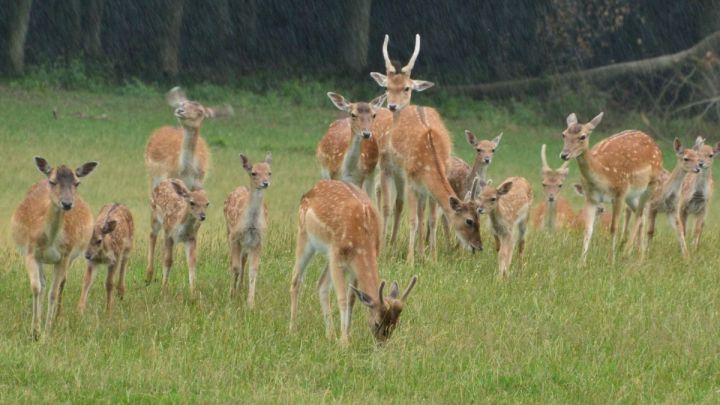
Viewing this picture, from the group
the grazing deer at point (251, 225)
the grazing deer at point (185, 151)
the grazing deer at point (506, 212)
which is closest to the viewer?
the grazing deer at point (251, 225)

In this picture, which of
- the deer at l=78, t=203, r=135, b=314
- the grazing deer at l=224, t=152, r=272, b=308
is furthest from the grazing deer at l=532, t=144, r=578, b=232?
the deer at l=78, t=203, r=135, b=314

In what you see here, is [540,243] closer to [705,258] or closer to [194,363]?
Result: [705,258]

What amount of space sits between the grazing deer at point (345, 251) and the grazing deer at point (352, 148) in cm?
191

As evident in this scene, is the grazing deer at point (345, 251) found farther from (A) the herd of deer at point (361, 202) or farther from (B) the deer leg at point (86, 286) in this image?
(B) the deer leg at point (86, 286)

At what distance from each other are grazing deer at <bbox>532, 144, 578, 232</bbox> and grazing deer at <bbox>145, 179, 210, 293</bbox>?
154 inches

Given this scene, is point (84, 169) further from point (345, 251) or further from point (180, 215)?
point (345, 251)

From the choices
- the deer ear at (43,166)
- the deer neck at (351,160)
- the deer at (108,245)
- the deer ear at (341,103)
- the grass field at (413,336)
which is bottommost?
the grass field at (413,336)

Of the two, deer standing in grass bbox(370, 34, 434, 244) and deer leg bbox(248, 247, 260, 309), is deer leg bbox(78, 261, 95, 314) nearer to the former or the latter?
deer leg bbox(248, 247, 260, 309)

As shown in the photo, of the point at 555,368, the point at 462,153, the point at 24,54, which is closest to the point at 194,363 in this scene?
the point at 555,368

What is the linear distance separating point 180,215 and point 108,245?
0.87 metres

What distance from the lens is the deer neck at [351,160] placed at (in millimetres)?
12359

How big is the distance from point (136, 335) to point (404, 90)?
4.52 m

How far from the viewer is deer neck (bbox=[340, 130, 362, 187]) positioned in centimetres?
1236

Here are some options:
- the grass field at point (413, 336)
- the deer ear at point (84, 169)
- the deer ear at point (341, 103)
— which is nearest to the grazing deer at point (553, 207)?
the grass field at point (413, 336)
